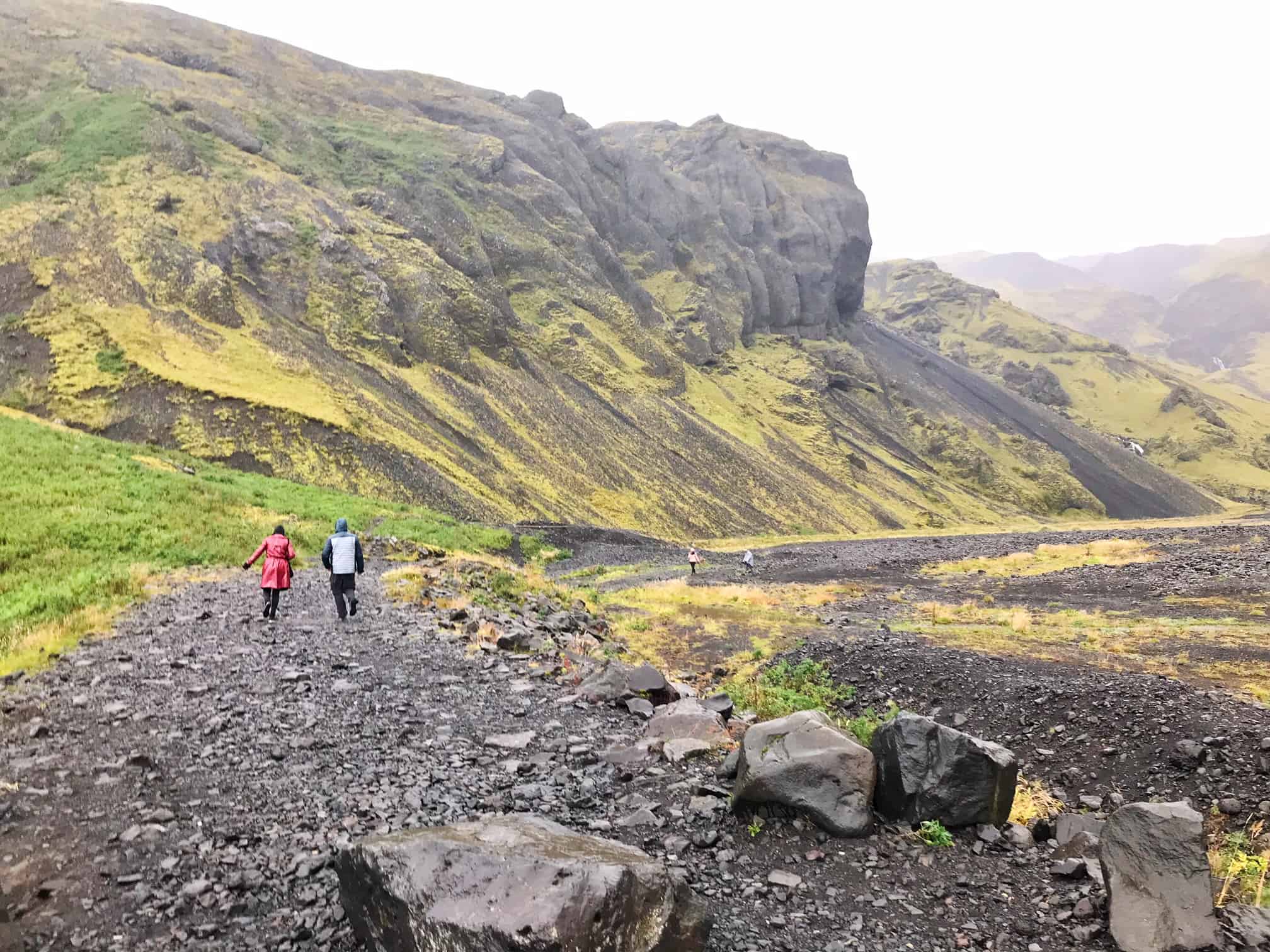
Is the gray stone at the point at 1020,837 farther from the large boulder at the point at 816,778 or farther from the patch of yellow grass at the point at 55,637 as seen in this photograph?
the patch of yellow grass at the point at 55,637

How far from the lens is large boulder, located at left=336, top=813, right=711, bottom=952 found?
4016 mm

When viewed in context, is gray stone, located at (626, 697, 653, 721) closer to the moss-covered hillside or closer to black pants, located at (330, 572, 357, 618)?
black pants, located at (330, 572, 357, 618)

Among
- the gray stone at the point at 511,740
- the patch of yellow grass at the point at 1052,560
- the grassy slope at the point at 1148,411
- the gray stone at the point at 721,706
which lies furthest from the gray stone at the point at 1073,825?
the grassy slope at the point at 1148,411

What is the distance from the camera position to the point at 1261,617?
806 inches

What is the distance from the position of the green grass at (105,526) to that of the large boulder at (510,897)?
8642 millimetres

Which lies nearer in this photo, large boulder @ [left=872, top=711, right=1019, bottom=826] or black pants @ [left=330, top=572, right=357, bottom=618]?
large boulder @ [left=872, top=711, right=1019, bottom=826]

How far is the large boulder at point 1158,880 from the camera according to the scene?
4707 millimetres

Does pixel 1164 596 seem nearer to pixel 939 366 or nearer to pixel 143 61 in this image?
pixel 143 61

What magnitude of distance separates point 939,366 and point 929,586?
429 ft

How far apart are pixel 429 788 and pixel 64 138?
7883cm

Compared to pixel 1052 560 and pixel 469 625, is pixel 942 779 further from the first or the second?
pixel 1052 560

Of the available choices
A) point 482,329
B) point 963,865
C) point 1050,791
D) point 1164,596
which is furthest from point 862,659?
point 482,329

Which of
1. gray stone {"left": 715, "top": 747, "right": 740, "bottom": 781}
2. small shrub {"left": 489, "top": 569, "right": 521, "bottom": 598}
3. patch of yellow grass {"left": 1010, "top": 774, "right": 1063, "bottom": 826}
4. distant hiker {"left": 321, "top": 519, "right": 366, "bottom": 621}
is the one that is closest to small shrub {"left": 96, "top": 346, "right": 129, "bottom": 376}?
small shrub {"left": 489, "top": 569, "right": 521, "bottom": 598}

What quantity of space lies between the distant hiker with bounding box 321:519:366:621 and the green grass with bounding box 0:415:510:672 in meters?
3.72
